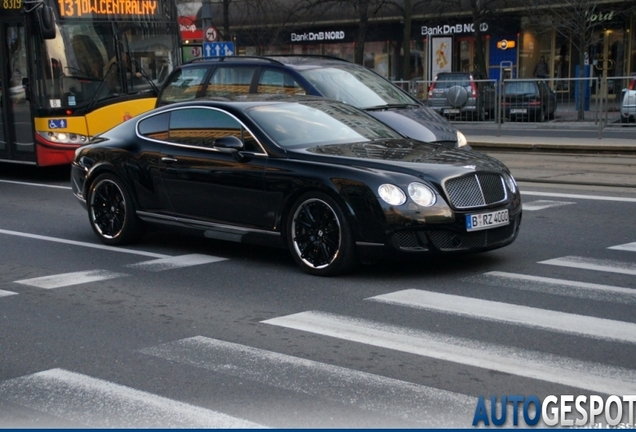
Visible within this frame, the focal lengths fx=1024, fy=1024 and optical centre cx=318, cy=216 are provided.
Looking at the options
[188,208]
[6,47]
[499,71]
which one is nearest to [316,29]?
[499,71]

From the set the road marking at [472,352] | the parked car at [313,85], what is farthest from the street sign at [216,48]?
the road marking at [472,352]

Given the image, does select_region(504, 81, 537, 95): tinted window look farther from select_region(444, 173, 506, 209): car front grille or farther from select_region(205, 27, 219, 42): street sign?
select_region(444, 173, 506, 209): car front grille

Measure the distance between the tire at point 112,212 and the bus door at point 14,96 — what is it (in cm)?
651

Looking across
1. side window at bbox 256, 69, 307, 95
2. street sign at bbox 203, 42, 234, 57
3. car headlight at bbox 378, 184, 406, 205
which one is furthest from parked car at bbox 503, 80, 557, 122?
car headlight at bbox 378, 184, 406, 205

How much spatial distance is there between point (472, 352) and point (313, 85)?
25.3 feet

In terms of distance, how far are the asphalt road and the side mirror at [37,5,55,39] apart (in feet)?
18.4

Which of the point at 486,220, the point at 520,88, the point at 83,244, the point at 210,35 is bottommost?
the point at 83,244

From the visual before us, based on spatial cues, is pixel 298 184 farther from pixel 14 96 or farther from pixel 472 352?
→ pixel 14 96

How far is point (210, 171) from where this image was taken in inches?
367

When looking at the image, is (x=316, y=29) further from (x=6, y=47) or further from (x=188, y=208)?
(x=188, y=208)

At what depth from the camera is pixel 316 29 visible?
49000mm

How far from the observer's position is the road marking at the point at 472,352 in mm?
5539

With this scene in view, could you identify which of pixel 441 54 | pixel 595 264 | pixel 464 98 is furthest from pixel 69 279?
pixel 441 54

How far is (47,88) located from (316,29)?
33765 mm
